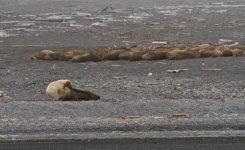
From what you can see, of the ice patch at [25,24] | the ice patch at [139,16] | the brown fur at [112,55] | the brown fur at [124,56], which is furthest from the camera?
the ice patch at [139,16]

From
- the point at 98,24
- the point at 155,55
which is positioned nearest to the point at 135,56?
the point at 155,55

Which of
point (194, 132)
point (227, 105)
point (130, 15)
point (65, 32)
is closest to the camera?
point (194, 132)

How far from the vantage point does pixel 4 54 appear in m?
18.3

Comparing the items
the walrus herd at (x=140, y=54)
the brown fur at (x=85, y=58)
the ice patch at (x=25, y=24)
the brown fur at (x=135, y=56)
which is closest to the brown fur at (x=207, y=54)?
the walrus herd at (x=140, y=54)

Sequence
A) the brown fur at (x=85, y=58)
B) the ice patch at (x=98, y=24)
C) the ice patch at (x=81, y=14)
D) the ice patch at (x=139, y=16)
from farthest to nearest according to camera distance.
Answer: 1. the ice patch at (x=81, y=14)
2. the ice patch at (x=139, y=16)
3. the ice patch at (x=98, y=24)
4. the brown fur at (x=85, y=58)

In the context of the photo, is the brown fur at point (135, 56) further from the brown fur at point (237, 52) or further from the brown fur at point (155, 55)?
the brown fur at point (237, 52)

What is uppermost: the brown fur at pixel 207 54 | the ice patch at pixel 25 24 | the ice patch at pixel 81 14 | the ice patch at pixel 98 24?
the brown fur at pixel 207 54

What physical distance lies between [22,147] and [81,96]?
3.52 m

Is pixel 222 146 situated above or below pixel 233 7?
above

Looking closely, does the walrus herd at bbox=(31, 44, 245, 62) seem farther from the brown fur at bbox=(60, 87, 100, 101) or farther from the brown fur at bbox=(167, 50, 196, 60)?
the brown fur at bbox=(60, 87, 100, 101)

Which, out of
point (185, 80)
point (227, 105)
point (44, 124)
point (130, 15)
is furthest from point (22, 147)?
point (130, 15)

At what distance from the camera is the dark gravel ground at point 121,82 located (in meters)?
7.96

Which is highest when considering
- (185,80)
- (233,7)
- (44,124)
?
(44,124)

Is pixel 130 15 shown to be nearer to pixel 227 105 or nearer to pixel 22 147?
pixel 227 105
